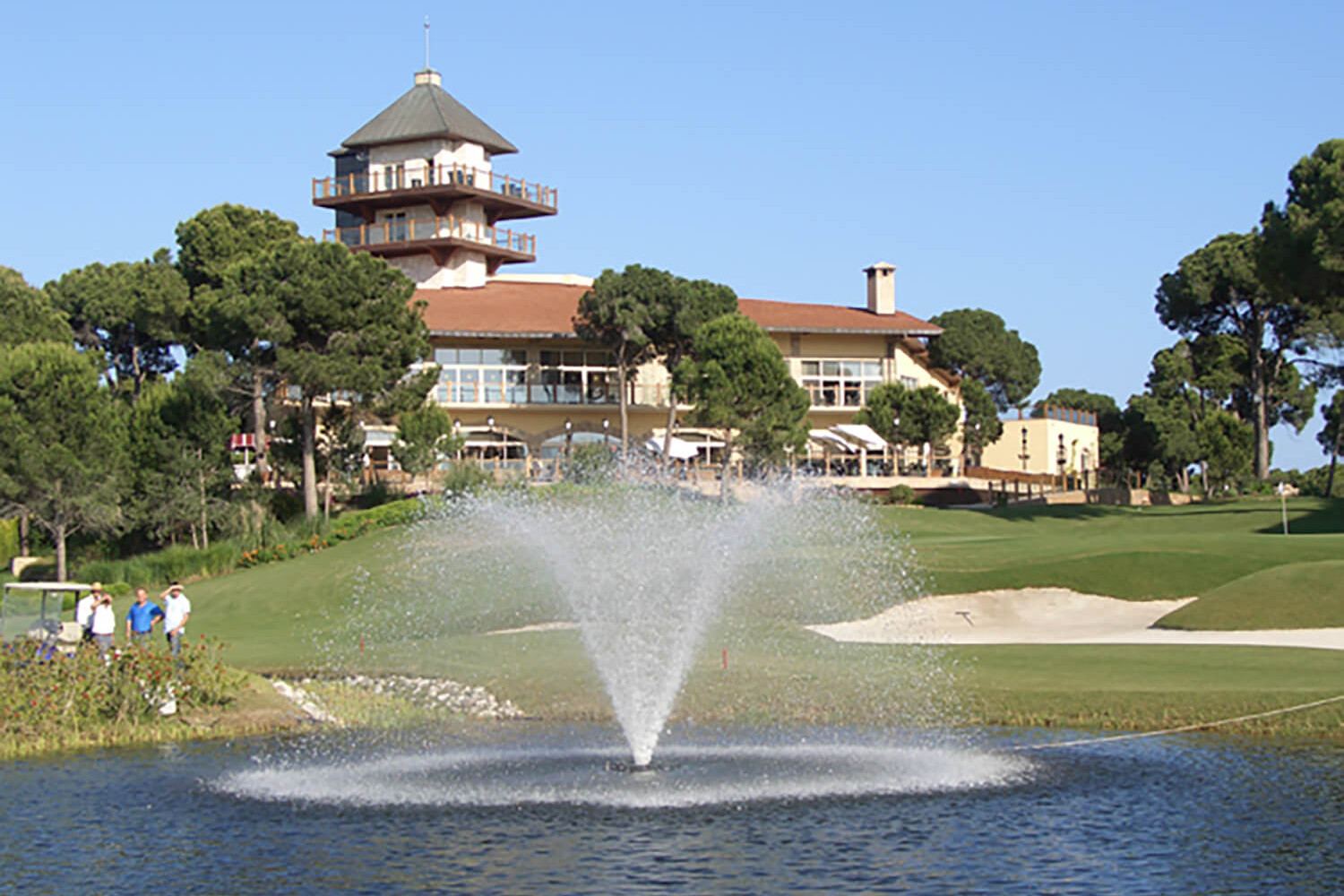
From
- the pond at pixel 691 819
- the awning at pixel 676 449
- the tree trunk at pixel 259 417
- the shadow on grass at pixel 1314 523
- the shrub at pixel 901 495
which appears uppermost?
the tree trunk at pixel 259 417

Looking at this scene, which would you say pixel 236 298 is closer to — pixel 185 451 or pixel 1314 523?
pixel 185 451

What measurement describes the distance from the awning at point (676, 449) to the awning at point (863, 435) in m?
7.73

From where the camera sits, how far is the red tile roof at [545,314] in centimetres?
7519

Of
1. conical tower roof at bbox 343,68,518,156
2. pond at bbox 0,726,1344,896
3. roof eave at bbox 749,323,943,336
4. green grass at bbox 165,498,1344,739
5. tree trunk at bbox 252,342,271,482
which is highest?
conical tower roof at bbox 343,68,518,156

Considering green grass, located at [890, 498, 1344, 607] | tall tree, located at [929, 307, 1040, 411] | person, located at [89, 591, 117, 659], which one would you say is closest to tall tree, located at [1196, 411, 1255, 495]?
tall tree, located at [929, 307, 1040, 411]

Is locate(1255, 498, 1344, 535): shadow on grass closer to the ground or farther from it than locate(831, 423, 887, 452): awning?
closer to the ground

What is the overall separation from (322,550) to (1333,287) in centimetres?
3602

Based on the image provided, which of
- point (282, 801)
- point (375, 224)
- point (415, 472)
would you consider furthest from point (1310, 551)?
point (375, 224)

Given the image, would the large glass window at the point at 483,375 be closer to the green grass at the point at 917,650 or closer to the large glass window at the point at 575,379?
the large glass window at the point at 575,379

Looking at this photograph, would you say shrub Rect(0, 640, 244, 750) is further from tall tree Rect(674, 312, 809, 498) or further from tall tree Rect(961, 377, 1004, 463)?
tall tree Rect(961, 377, 1004, 463)

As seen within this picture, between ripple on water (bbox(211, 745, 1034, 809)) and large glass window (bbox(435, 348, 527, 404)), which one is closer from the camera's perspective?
ripple on water (bbox(211, 745, 1034, 809))

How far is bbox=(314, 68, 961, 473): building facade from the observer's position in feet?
251

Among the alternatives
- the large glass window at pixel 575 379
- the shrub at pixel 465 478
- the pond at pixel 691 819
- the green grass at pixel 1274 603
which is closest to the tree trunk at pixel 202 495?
the shrub at pixel 465 478

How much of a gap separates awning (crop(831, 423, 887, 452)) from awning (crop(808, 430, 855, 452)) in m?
0.34
